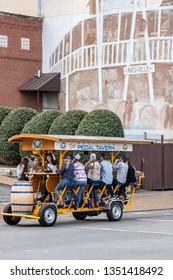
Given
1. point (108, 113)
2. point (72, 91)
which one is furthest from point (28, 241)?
point (72, 91)

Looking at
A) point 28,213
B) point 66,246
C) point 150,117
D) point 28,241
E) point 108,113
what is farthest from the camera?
point 150,117

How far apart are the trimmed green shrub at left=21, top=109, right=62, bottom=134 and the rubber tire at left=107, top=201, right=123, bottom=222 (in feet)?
34.7

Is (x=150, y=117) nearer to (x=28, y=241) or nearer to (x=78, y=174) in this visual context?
(x=78, y=174)

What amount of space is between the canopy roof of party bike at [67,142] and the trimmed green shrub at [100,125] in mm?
7259

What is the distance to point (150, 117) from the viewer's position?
108 feet

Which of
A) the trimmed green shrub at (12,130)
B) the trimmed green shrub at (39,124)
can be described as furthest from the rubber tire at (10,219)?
the trimmed green shrub at (12,130)

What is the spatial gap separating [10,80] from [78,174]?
19833 mm

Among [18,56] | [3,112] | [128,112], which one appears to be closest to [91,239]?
[3,112]

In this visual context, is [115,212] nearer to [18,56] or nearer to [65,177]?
[65,177]

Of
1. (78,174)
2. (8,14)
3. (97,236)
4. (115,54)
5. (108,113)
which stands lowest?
(97,236)

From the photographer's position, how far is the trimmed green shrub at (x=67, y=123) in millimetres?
28244

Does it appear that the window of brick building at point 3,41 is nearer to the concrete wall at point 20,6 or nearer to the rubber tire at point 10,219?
the concrete wall at point 20,6

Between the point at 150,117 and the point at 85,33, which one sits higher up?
the point at 85,33

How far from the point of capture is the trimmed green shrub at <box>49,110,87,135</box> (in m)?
28.2
